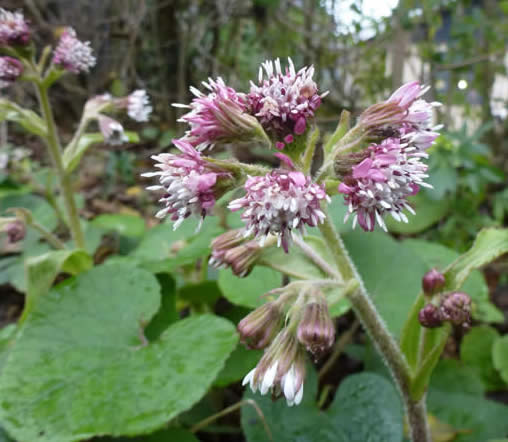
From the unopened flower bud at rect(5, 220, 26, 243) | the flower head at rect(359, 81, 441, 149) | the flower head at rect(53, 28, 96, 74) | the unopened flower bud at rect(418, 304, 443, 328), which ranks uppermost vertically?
the flower head at rect(53, 28, 96, 74)

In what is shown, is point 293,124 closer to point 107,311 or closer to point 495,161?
point 107,311

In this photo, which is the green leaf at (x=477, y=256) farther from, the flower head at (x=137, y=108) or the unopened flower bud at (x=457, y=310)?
the flower head at (x=137, y=108)

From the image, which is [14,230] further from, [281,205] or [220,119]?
[281,205]

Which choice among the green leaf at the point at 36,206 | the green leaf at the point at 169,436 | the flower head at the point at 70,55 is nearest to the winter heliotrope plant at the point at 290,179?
the green leaf at the point at 169,436

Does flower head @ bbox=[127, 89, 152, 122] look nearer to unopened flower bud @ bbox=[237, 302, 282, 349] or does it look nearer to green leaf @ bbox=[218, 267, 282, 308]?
green leaf @ bbox=[218, 267, 282, 308]

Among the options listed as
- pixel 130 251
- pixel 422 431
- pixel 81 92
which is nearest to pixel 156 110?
pixel 81 92

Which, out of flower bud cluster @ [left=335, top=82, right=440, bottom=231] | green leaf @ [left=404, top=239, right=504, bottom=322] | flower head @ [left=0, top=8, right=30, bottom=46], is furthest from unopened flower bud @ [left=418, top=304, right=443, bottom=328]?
flower head @ [left=0, top=8, right=30, bottom=46]
